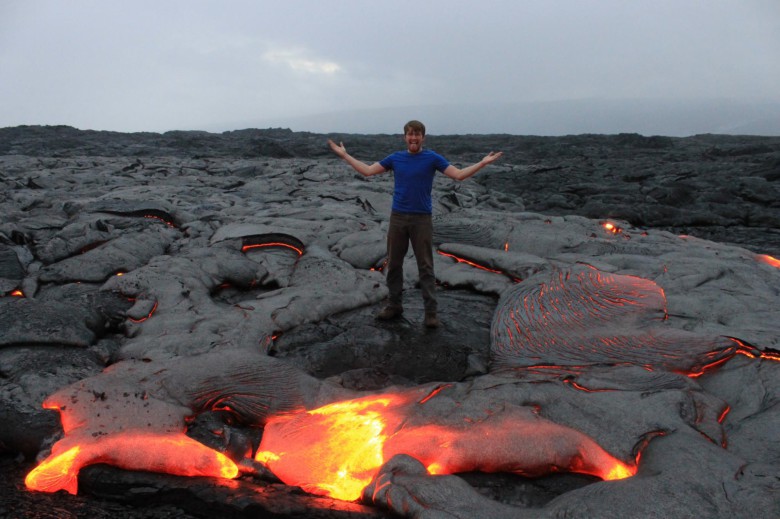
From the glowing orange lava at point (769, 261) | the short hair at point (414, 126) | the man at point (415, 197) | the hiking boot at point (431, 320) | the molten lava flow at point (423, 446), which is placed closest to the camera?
the molten lava flow at point (423, 446)

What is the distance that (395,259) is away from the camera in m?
4.34

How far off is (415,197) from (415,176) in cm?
17

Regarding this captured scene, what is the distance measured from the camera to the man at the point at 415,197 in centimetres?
399

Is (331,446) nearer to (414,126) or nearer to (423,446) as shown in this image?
(423,446)

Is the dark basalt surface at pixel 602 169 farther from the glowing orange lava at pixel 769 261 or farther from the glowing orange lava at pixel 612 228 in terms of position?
the glowing orange lava at pixel 769 261

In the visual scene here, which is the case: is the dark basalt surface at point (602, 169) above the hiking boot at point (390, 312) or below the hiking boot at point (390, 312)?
above

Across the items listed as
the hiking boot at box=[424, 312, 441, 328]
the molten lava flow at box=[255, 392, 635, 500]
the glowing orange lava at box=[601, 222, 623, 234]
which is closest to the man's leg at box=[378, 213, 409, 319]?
the hiking boot at box=[424, 312, 441, 328]

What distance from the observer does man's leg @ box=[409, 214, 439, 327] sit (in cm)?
414

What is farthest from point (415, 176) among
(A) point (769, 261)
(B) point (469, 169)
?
(A) point (769, 261)

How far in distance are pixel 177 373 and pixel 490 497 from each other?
2.22 metres

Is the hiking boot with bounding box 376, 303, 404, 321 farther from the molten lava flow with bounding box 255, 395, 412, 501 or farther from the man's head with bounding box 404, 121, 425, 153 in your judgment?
the man's head with bounding box 404, 121, 425, 153

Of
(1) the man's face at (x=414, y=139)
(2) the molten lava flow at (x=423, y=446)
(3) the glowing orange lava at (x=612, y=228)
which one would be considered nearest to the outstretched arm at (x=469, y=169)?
(1) the man's face at (x=414, y=139)

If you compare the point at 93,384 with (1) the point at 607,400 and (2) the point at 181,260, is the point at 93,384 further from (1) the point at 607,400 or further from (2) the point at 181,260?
(1) the point at 607,400

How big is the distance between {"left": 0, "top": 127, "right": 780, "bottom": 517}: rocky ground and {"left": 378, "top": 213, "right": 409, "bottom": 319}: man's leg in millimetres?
144
